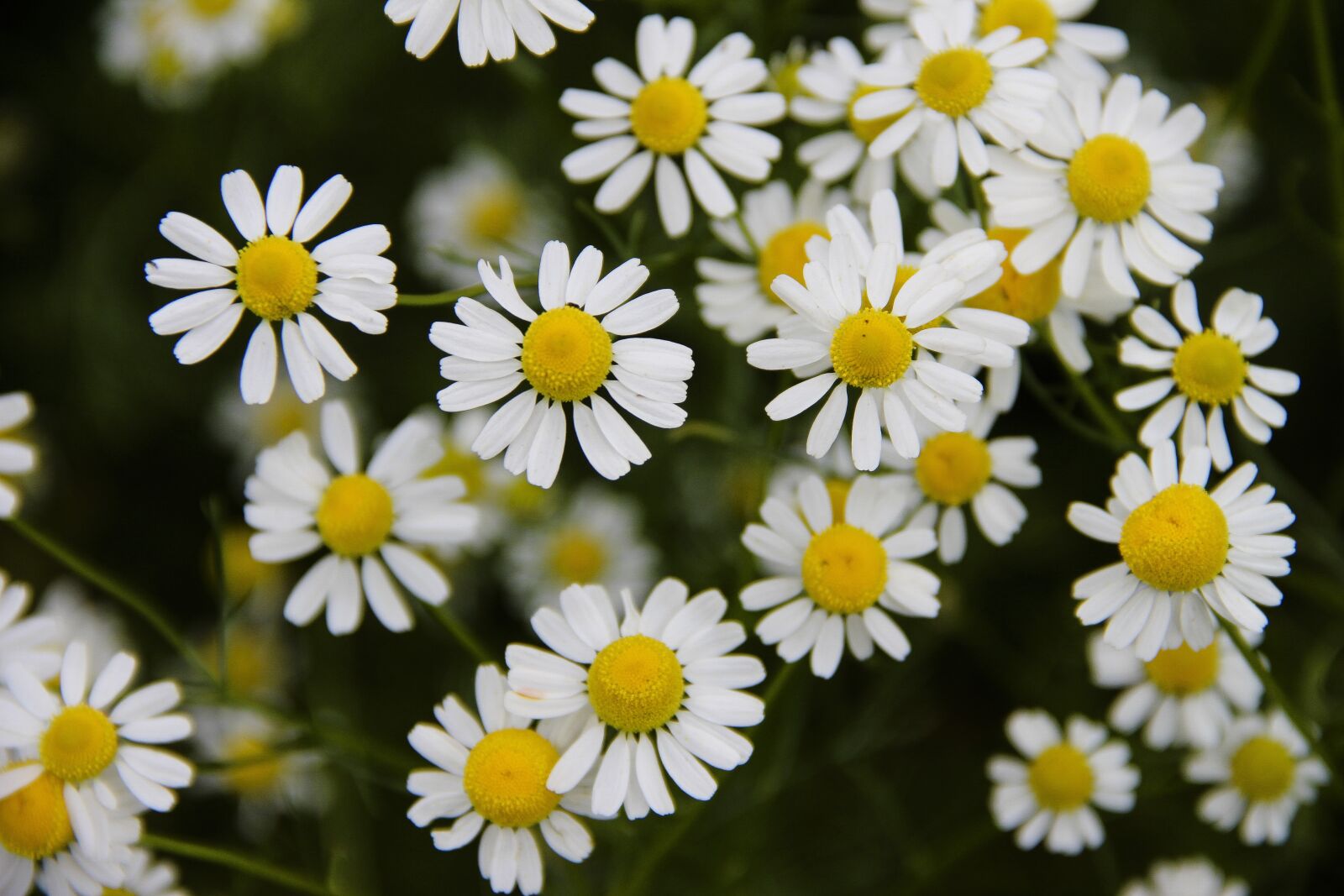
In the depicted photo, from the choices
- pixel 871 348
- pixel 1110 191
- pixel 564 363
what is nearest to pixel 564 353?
pixel 564 363

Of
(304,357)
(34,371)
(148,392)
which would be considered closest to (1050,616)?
(304,357)

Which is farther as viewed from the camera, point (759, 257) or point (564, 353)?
point (759, 257)

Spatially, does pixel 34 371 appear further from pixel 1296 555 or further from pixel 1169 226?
pixel 1296 555

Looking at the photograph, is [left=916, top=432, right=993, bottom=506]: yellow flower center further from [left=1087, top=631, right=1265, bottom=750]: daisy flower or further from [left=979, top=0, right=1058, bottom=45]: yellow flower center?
[left=979, top=0, right=1058, bottom=45]: yellow flower center

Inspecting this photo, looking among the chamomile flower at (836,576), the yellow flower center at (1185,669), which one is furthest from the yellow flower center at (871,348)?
the yellow flower center at (1185,669)

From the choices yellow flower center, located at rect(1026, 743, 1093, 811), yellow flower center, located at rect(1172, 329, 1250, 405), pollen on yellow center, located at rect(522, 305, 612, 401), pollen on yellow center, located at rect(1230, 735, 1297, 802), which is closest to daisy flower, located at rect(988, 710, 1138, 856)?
yellow flower center, located at rect(1026, 743, 1093, 811)

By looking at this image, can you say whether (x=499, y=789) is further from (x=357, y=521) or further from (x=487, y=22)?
(x=487, y=22)
